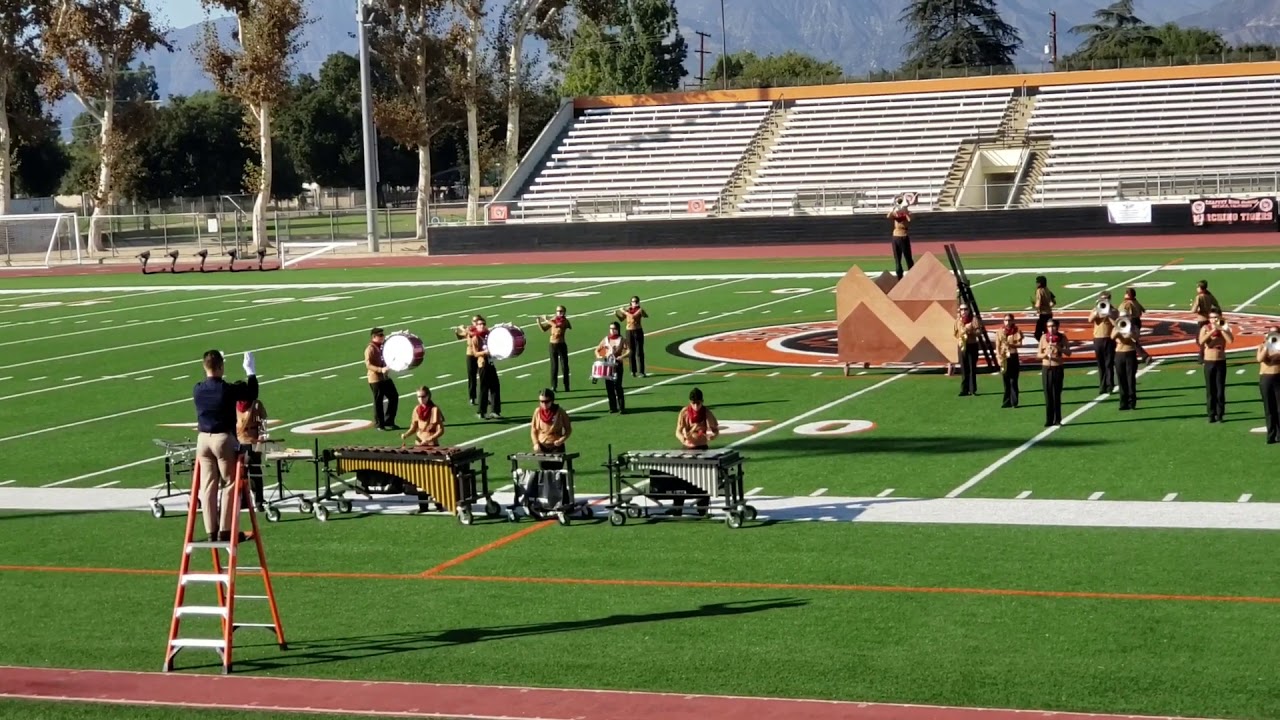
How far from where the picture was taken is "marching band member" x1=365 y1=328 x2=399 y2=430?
2416cm

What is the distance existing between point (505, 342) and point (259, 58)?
51481 mm

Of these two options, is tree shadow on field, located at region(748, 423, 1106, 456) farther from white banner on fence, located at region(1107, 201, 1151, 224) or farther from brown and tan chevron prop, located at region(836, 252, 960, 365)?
white banner on fence, located at region(1107, 201, 1151, 224)

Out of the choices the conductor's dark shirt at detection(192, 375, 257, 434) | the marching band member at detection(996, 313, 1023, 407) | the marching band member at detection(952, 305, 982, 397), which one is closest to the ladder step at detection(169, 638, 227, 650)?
the conductor's dark shirt at detection(192, 375, 257, 434)

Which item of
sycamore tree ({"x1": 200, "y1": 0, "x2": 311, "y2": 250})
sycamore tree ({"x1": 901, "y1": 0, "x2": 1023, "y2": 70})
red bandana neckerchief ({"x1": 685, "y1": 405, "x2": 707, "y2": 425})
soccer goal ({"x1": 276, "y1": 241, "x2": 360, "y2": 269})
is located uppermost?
sycamore tree ({"x1": 901, "y1": 0, "x2": 1023, "y2": 70})

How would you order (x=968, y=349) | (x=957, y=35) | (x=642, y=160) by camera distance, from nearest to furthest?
(x=968, y=349), (x=642, y=160), (x=957, y=35)

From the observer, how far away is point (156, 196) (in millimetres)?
115188

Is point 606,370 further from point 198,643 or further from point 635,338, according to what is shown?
A: point 198,643

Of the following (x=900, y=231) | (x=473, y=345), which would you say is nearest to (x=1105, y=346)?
(x=473, y=345)

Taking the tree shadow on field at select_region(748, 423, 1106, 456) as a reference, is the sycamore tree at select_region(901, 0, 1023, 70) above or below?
above

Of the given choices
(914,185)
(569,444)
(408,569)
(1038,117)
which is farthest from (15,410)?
(1038,117)

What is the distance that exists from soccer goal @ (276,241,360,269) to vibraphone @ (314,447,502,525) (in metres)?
48.7

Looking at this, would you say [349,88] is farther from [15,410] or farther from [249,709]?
[249,709]

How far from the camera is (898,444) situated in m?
21.8

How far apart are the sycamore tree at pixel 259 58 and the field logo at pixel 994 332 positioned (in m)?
42.0
